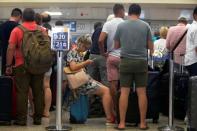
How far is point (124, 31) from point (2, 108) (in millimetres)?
1796

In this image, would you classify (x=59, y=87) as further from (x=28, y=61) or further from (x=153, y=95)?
(x=153, y=95)

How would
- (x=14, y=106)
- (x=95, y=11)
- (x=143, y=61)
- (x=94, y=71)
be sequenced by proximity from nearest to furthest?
(x=143, y=61)
(x=14, y=106)
(x=94, y=71)
(x=95, y=11)

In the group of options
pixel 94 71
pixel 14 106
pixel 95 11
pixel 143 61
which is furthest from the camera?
pixel 95 11

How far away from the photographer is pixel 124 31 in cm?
511

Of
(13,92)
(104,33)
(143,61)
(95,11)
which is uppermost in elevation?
(95,11)

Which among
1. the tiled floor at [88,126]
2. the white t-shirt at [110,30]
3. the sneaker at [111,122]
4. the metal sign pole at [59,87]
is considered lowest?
the tiled floor at [88,126]

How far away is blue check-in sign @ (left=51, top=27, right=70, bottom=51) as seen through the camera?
4.85 m

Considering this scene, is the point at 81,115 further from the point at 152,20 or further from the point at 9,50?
the point at 152,20

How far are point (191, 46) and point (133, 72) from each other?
32.1 inches

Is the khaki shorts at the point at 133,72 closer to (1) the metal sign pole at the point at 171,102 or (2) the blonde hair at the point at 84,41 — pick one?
(1) the metal sign pole at the point at 171,102

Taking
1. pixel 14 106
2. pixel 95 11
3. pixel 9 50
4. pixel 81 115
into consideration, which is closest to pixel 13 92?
pixel 14 106

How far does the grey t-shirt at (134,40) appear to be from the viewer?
5070mm

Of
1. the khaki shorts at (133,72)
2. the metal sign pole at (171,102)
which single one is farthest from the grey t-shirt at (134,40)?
the metal sign pole at (171,102)

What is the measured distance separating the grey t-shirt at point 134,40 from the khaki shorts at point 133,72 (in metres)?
0.06
